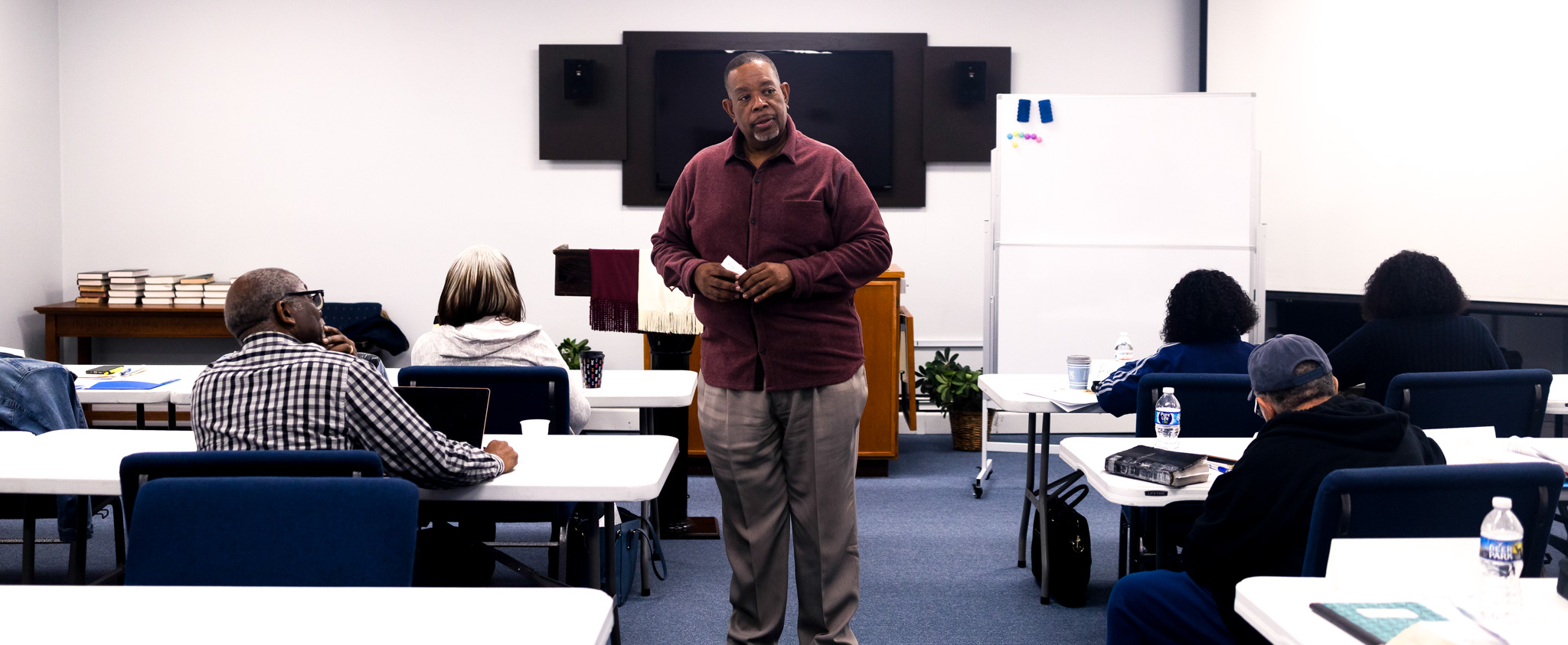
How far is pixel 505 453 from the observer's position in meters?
2.21

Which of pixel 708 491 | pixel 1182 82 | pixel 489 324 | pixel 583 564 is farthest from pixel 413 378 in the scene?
pixel 1182 82

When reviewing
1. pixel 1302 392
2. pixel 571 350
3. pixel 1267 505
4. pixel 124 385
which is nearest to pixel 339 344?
pixel 124 385

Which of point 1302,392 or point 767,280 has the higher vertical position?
point 767,280

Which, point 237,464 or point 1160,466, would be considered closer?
point 237,464

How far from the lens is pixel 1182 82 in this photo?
20.2 feet

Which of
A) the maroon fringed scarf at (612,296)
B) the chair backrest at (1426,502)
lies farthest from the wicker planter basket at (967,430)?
the chair backrest at (1426,502)

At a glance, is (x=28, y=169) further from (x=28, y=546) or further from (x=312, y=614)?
(x=312, y=614)

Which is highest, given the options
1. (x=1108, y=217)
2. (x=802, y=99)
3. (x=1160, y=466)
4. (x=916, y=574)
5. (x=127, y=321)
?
(x=802, y=99)

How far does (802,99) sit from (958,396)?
194 centimetres

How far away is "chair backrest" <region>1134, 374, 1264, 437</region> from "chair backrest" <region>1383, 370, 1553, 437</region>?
397 mm

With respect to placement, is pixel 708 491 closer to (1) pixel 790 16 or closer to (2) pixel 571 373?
(2) pixel 571 373

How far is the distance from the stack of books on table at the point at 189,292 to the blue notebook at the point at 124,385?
2.38 m

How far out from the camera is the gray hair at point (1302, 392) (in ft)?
6.82

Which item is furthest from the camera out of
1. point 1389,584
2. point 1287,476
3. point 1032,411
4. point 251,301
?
point 1032,411
